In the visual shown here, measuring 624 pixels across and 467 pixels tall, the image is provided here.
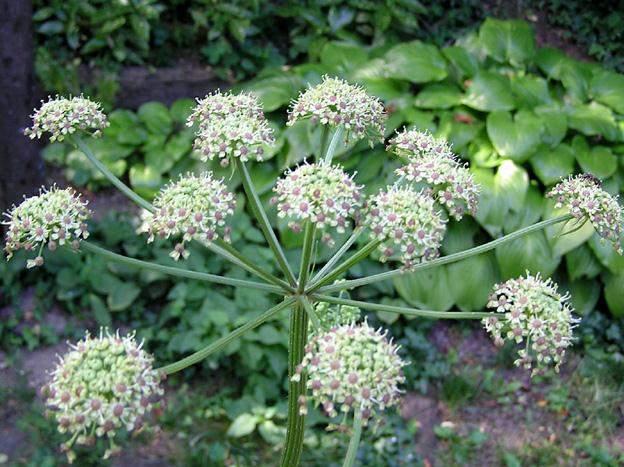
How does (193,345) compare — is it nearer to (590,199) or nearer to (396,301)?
(396,301)

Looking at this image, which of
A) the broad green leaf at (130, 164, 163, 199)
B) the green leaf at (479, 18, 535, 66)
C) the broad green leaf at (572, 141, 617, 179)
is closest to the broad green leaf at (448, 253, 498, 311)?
the broad green leaf at (572, 141, 617, 179)

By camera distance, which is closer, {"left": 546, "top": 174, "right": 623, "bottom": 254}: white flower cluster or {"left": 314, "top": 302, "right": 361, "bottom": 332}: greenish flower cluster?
{"left": 546, "top": 174, "right": 623, "bottom": 254}: white flower cluster

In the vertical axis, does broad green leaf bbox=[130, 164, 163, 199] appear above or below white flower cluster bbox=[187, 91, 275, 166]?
below

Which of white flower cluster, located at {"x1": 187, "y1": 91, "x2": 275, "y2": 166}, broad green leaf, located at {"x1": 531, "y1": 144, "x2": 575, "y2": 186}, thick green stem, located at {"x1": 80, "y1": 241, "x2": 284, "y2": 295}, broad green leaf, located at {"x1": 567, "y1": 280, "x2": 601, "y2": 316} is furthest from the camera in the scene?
broad green leaf, located at {"x1": 567, "y1": 280, "x2": 601, "y2": 316}

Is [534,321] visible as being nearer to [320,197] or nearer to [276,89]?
A: [320,197]

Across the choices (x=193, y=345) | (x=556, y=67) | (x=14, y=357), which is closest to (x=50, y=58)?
(x=14, y=357)

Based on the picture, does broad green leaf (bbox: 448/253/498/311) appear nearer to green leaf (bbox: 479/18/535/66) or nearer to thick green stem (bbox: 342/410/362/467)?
green leaf (bbox: 479/18/535/66)

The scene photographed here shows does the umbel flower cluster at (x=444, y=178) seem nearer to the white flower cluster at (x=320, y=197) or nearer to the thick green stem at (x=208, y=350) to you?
the white flower cluster at (x=320, y=197)
